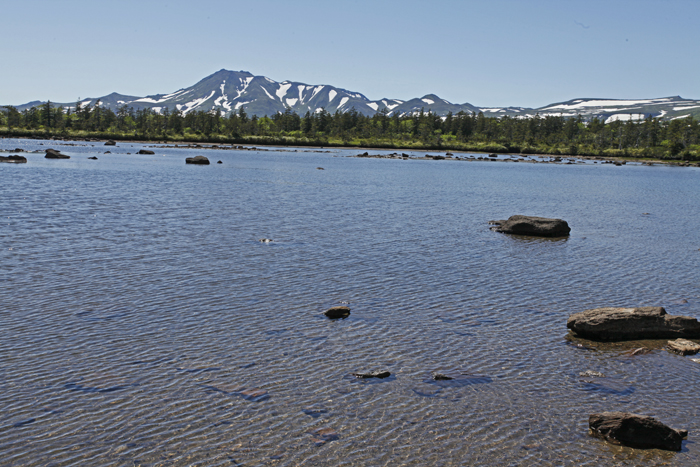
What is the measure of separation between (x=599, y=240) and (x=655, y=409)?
82.6 feet

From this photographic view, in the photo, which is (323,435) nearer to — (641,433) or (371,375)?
(371,375)

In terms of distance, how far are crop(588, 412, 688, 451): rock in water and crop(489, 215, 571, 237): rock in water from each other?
26.1 m

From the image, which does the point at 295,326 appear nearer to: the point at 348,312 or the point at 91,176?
the point at 348,312

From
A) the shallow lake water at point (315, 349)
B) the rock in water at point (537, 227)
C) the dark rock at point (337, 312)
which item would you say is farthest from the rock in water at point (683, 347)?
the rock in water at point (537, 227)

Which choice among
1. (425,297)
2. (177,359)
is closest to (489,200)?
(425,297)

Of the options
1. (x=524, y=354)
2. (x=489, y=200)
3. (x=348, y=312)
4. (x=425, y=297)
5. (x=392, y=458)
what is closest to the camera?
(x=392, y=458)

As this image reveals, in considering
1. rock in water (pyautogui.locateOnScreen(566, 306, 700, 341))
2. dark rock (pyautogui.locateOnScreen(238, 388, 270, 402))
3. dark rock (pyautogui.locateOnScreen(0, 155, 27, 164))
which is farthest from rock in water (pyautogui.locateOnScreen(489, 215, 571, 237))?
dark rock (pyautogui.locateOnScreen(0, 155, 27, 164))

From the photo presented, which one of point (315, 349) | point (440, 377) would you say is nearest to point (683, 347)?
point (440, 377)

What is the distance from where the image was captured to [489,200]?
199 ft

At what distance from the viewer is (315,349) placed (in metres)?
14.2

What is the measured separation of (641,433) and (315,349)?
7661mm

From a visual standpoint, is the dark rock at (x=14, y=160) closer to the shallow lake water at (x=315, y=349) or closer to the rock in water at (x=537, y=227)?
the shallow lake water at (x=315, y=349)

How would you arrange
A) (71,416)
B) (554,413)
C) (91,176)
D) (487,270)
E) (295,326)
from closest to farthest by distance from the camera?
(71,416)
(554,413)
(295,326)
(487,270)
(91,176)

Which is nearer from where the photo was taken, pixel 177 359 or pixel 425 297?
pixel 177 359
